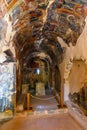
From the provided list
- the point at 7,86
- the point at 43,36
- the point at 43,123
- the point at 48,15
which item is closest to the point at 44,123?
the point at 43,123

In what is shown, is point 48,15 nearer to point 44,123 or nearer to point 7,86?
point 7,86

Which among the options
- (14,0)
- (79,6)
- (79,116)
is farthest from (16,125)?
(79,6)

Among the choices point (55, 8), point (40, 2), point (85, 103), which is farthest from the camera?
point (85, 103)

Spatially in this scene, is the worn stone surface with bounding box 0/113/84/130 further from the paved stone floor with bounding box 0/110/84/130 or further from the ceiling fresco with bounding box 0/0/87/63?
the ceiling fresco with bounding box 0/0/87/63

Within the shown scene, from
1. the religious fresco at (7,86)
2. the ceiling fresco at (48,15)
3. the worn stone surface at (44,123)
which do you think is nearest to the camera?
the ceiling fresco at (48,15)

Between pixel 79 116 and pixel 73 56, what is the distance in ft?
8.86

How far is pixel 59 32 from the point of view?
292 inches

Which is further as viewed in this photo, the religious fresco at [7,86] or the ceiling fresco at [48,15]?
the religious fresco at [7,86]

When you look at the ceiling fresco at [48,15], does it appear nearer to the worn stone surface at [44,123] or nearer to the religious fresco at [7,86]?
the religious fresco at [7,86]

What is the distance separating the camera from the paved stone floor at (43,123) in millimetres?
5508

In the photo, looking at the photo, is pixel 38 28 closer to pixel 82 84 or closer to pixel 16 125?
pixel 82 84

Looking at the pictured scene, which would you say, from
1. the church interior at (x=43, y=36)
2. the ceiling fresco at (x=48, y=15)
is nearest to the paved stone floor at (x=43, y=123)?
the church interior at (x=43, y=36)

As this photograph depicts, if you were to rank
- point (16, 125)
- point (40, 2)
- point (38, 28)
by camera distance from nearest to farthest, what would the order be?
point (40, 2)
point (16, 125)
point (38, 28)

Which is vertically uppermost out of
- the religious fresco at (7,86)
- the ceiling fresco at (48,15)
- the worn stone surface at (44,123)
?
the ceiling fresco at (48,15)
